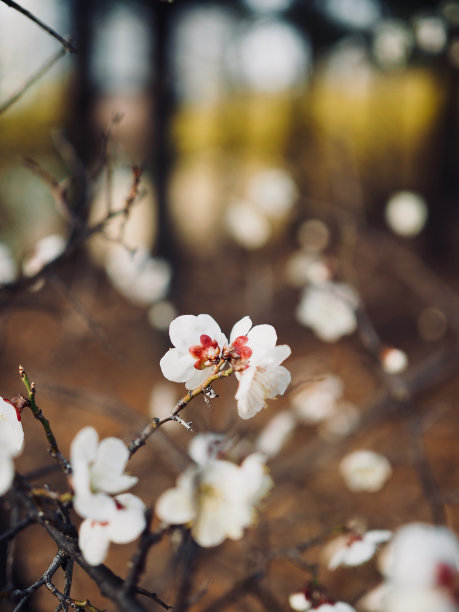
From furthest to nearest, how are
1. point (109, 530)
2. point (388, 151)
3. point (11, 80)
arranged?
point (388, 151), point (11, 80), point (109, 530)

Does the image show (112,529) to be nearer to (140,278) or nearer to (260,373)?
(260,373)

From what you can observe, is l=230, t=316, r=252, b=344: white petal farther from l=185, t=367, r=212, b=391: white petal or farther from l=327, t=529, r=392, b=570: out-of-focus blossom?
l=327, t=529, r=392, b=570: out-of-focus blossom

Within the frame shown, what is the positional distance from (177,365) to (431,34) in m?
2.19

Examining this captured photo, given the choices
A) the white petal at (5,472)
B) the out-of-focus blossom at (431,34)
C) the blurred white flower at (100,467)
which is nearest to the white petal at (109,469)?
the blurred white flower at (100,467)

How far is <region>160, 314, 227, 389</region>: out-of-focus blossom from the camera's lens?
0.56 m

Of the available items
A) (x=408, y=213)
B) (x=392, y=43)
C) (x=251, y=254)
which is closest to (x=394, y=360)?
Result: (x=408, y=213)

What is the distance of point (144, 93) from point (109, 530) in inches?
154

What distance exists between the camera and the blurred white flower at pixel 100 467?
460 mm

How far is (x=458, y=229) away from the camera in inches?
254

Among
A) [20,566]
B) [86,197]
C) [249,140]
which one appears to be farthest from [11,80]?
[249,140]

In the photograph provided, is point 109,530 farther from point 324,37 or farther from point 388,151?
point 388,151

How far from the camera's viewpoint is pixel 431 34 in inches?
82.8

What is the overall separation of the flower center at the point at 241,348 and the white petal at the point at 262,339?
1 cm

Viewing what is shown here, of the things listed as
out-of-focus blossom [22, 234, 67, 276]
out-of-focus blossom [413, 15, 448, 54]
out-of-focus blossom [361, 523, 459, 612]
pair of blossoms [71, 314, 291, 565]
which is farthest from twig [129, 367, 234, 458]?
out-of-focus blossom [413, 15, 448, 54]
